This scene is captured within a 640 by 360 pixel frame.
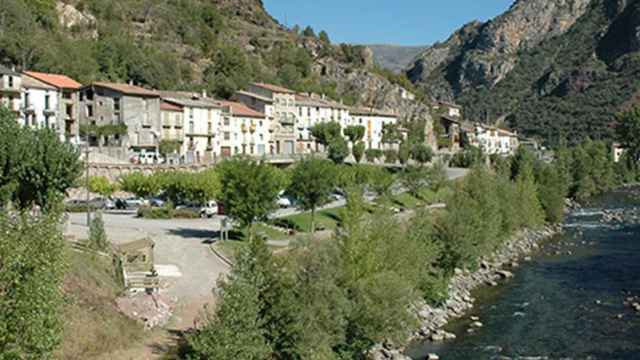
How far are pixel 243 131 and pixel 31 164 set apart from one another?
70864 mm

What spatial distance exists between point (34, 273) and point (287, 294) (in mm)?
11916

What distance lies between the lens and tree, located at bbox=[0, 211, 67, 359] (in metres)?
18.1

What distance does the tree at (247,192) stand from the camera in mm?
51094

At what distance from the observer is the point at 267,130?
11350cm

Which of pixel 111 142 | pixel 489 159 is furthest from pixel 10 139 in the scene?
pixel 489 159

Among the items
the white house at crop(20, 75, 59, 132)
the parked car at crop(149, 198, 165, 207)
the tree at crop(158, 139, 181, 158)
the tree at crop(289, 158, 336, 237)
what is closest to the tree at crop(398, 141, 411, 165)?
the tree at crop(158, 139, 181, 158)

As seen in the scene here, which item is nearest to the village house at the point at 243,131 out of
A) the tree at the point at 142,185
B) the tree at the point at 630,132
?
the tree at the point at 142,185

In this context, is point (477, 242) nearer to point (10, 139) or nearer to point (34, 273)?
point (10, 139)

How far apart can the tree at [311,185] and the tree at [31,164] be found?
78.7ft

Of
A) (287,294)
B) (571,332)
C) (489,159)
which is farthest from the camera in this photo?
(489,159)

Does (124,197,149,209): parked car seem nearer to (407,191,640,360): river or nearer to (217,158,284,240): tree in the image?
(217,158,284,240): tree

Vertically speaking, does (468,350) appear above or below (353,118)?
below

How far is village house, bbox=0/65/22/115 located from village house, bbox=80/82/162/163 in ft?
37.3

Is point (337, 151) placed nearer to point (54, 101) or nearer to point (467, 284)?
point (54, 101)
